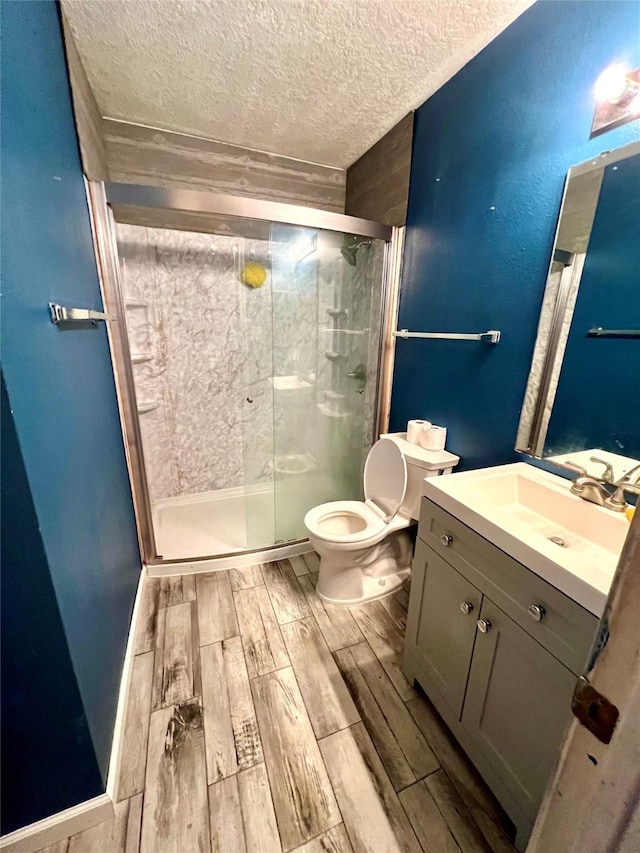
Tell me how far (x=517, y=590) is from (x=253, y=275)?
234 centimetres

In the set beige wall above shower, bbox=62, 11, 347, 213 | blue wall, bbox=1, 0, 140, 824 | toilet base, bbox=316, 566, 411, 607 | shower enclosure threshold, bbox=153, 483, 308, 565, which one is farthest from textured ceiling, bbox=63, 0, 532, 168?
toilet base, bbox=316, 566, 411, 607

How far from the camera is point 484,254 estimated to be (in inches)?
57.3

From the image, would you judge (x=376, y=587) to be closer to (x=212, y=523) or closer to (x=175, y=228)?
(x=212, y=523)

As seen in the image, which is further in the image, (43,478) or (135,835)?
(135,835)

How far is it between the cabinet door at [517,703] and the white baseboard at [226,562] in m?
1.29

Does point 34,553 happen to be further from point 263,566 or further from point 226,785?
point 263,566

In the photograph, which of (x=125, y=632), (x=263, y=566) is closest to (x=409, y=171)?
(x=263, y=566)

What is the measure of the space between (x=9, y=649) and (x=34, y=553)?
0.68 ft

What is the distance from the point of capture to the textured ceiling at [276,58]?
121 cm

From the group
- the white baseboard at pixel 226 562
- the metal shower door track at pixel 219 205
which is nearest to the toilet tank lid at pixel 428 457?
the white baseboard at pixel 226 562

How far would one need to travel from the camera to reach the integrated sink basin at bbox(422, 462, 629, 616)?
76 cm

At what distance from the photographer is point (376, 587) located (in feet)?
5.99

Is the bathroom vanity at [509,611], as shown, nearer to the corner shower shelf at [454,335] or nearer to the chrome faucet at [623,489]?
the chrome faucet at [623,489]

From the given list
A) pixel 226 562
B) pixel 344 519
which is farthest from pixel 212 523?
pixel 344 519
